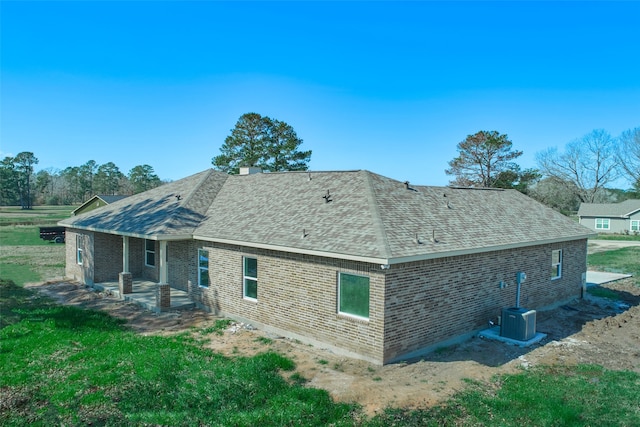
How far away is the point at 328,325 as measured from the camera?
38.2 feet

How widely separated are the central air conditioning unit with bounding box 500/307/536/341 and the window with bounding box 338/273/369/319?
15.1ft

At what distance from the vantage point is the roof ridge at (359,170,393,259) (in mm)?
10528

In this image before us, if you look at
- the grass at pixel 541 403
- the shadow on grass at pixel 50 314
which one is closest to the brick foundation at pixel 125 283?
the shadow on grass at pixel 50 314

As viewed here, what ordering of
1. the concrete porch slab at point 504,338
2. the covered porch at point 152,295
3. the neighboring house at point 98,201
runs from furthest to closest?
the neighboring house at point 98,201, the covered porch at point 152,295, the concrete porch slab at point 504,338

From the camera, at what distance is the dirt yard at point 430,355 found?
29.8 feet

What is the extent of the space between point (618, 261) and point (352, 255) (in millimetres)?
28259

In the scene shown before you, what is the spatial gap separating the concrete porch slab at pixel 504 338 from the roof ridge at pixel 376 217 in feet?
15.5

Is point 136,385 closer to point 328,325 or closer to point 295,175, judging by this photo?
point 328,325

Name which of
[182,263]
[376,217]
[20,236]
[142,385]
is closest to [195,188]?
[182,263]

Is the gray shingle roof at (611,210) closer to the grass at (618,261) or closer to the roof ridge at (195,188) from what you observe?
the grass at (618,261)

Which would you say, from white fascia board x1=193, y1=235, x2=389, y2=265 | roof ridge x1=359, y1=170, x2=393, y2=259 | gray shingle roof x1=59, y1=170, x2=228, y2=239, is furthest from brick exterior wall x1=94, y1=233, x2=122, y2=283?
roof ridge x1=359, y1=170, x2=393, y2=259

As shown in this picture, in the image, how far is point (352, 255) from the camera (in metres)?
10.7

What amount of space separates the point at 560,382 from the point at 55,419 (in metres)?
10.1

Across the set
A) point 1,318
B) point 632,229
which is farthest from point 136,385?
point 632,229
